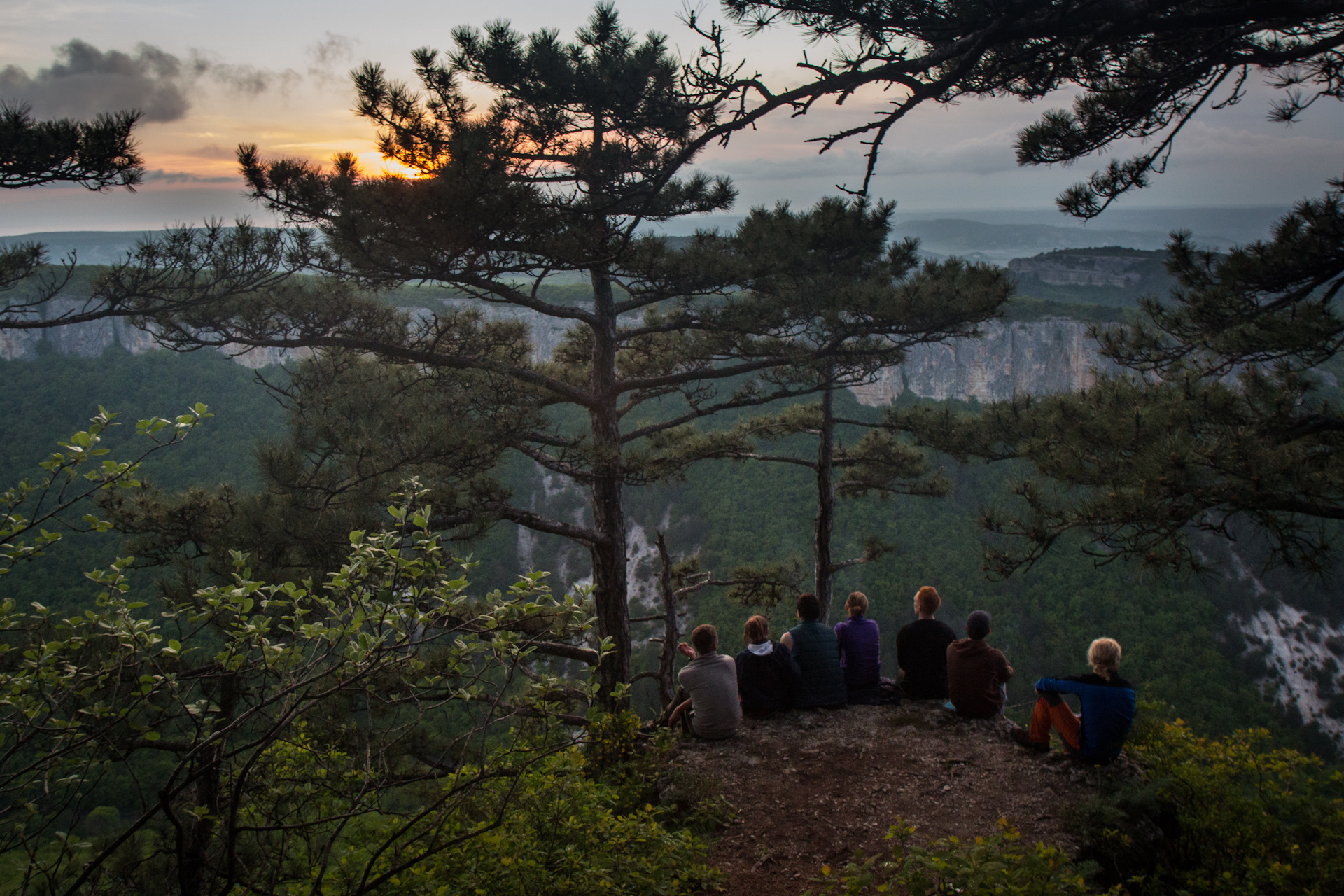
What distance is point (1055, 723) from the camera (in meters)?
4.88

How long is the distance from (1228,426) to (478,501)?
5.96m

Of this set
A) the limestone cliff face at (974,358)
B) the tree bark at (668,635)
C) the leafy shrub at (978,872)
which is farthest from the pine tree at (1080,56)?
the limestone cliff face at (974,358)

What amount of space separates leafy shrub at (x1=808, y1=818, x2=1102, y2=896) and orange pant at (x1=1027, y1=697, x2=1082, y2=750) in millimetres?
1944

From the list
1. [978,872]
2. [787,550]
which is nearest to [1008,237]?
[787,550]

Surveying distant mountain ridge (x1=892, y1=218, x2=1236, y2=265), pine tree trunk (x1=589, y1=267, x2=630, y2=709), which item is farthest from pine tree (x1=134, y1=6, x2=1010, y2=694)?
distant mountain ridge (x1=892, y1=218, x2=1236, y2=265)

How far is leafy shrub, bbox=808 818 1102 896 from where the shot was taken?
2684 millimetres

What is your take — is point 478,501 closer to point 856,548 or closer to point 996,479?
point 856,548

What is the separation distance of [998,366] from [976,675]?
4557 cm

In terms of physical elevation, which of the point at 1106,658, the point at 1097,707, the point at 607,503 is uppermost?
the point at 607,503

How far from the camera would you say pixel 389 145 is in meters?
5.83

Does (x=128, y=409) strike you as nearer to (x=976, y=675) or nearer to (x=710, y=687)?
(x=710, y=687)

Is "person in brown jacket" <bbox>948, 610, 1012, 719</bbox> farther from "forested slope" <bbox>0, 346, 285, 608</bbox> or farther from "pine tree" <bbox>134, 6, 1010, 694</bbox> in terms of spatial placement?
"forested slope" <bbox>0, 346, 285, 608</bbox>

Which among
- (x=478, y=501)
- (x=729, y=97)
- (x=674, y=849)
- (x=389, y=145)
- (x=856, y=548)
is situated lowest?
(x=856, y=548)

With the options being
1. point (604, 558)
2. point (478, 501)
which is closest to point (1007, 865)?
point (478, 501)
